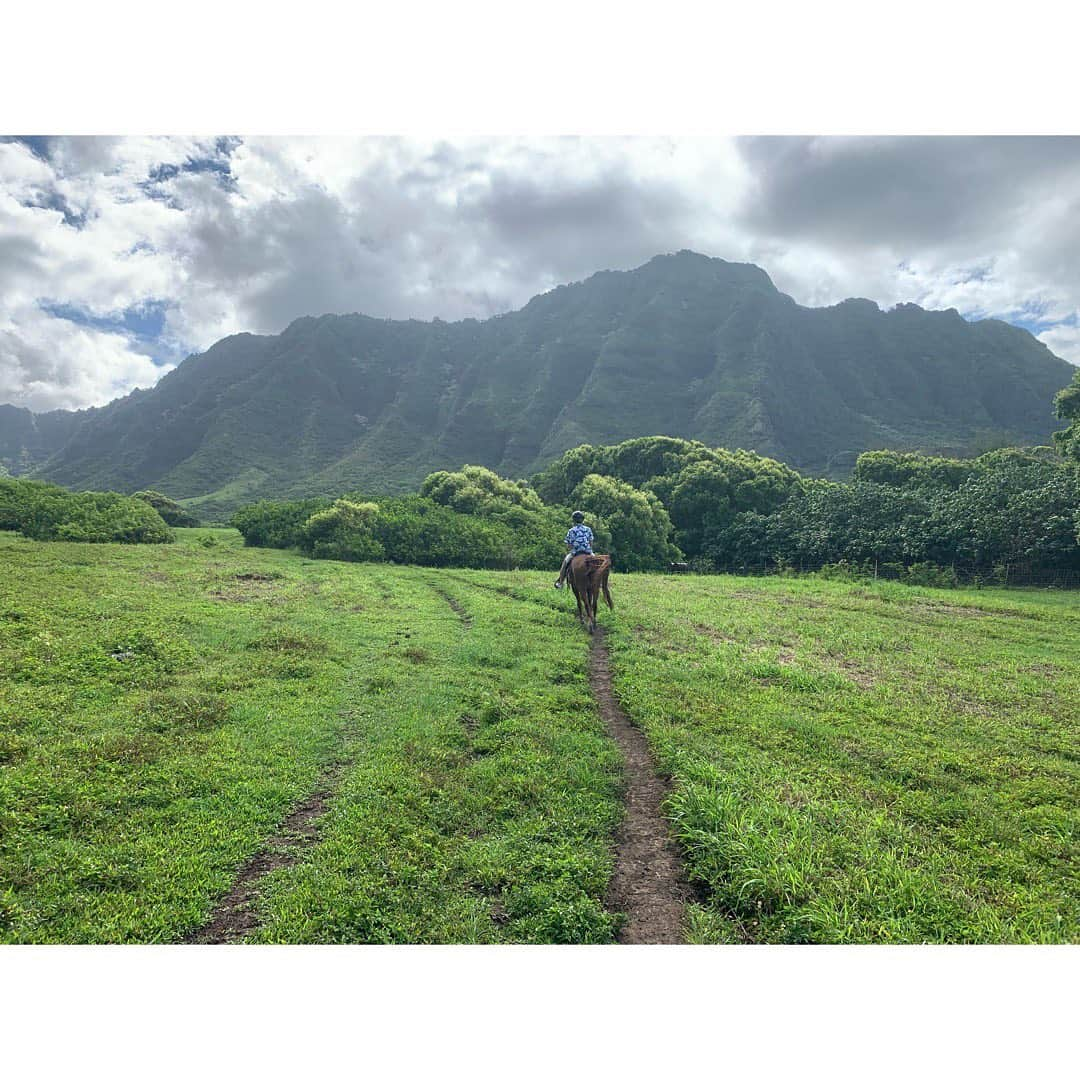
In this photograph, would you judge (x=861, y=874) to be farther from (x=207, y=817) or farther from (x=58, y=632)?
(x=58, y=632)

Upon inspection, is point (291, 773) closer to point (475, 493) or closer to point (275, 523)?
point (275, 523)

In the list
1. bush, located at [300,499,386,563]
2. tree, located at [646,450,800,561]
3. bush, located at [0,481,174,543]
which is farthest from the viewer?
tree, located at [646,450,800,561]

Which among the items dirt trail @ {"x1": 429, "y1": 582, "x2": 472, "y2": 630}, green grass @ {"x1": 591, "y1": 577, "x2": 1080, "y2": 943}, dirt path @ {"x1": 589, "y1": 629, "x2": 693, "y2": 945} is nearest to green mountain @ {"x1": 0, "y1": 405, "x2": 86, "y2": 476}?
dirt trail @ {"x1": 429, "y1": 582, "x2": 472, "y2": 630}

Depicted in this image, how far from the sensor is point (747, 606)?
658 inches

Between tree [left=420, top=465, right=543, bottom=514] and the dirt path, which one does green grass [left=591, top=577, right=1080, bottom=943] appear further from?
tree [left=420, top=465, right=543, bottom=514]

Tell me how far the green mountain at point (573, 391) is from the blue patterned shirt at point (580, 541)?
4315cm

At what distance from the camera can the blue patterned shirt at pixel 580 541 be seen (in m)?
13.9

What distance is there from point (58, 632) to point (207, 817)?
714 cm

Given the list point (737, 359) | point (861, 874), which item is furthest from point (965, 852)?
point (737, 359)

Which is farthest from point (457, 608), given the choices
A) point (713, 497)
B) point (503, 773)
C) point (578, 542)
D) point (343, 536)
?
point (713, 497)

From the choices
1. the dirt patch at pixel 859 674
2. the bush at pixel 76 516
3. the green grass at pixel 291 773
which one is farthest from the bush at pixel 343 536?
the dirt patch at pixel 859 674

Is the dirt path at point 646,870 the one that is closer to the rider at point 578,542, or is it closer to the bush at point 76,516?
the rider at point 578,542

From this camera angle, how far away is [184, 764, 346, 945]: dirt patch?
3918mm

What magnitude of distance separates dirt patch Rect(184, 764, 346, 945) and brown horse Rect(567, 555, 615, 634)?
26.9 feet
